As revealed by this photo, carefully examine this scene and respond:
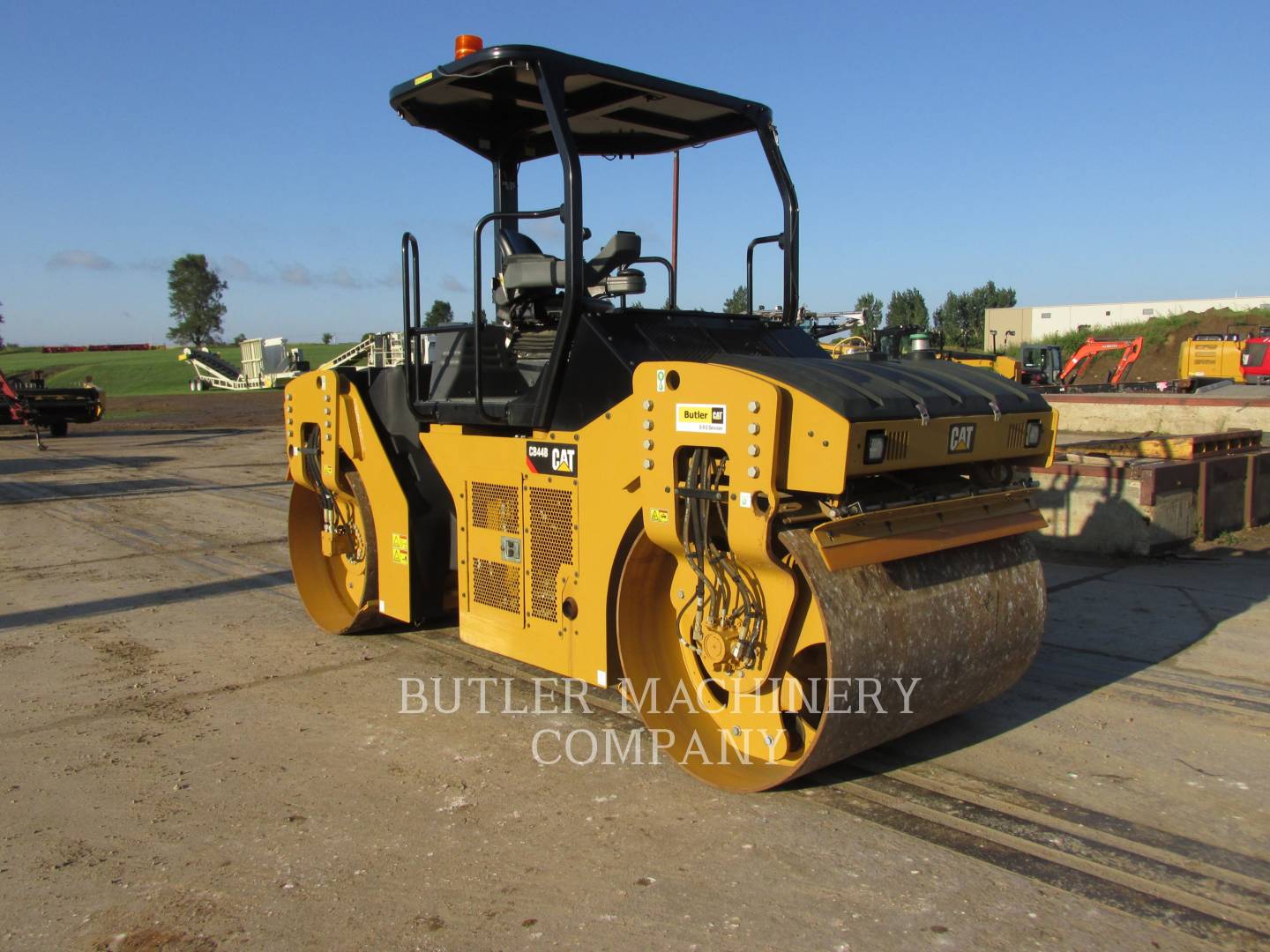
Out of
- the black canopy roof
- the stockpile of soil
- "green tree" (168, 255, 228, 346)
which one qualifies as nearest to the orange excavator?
the stockpile of soil

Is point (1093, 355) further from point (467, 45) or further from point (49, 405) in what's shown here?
point (467, 45)

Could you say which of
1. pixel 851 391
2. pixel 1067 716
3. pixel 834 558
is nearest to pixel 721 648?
pixel 834 558

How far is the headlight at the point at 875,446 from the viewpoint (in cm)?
321

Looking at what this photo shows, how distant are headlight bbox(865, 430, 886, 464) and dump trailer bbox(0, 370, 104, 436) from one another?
22959 millimetres

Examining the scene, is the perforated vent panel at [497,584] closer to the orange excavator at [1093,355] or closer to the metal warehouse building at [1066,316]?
the orange excavator at [1093,355]

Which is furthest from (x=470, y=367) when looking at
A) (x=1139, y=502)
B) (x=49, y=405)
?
(x=49, y=405)

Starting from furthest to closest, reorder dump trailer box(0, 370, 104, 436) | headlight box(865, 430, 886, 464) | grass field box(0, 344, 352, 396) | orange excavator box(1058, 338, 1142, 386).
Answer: grass field box(0, 344, 352, 396) → orange excavator box(1058, 338, 1142, 386) → dump trailer box(0, 370, 104, 436) → headlight box(865, 430, 886, 464)

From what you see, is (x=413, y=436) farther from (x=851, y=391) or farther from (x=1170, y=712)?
(x=1170, y=712)

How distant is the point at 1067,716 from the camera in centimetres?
450

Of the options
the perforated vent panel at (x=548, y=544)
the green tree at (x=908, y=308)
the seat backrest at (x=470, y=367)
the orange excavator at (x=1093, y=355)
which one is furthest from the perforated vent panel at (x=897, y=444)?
the green tree at (x=908, y=308)

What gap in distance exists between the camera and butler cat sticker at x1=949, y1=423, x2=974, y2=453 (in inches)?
140

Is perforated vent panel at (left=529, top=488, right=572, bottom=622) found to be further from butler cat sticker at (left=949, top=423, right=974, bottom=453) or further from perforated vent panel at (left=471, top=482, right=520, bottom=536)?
butler cat sticker at (left=949, top=423, right=974, bottom=453)

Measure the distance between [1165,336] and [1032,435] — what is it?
2089 inches

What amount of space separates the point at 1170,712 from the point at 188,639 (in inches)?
203
